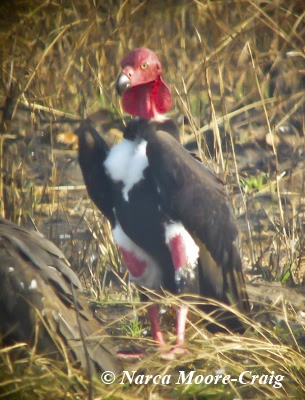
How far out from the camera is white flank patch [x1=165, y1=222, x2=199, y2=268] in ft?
12.0

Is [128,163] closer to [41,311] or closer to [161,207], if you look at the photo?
[161,207]

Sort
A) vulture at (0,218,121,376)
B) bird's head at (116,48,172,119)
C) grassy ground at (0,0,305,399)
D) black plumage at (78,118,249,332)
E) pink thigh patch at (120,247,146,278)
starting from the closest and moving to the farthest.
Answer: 1. vulture at (0,218,121,376)
2. black plumage at (78,118,249,332)
3. bird's head at (116,48,172,119)
4. pink thigh patch at (120,247,146,278)
5. grassy ground at (0,0,305,399)

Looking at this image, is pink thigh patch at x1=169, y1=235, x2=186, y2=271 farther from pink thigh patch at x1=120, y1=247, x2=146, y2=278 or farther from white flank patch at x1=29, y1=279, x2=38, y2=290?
white flank patch at x1=29, y1=279, x2=38, y2=290

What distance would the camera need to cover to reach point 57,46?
4.41 metres

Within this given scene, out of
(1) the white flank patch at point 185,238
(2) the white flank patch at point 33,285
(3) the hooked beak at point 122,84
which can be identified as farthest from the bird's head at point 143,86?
(2) the white flank patch at point 33,285

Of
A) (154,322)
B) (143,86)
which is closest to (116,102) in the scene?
(143,86)

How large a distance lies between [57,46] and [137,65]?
813mm

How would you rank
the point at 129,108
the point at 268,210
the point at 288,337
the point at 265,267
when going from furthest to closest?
the point at 268,210
the point at 265,267
the point at 129,108
the point at 288,337

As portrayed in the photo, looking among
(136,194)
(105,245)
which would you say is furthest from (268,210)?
(136,194)

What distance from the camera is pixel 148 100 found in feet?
12.7

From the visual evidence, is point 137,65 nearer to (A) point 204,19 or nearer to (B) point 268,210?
(A) point 204,19

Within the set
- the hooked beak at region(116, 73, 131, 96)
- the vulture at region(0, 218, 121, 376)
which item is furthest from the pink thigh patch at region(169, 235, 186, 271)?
the hooked beak at region(116, 73, 131, 96)

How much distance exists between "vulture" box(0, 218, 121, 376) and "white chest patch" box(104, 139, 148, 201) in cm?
68

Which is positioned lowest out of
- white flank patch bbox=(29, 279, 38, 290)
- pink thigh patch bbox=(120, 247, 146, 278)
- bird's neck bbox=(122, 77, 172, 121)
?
pink thigh patch bbox=(120, 247, 146, 278)
